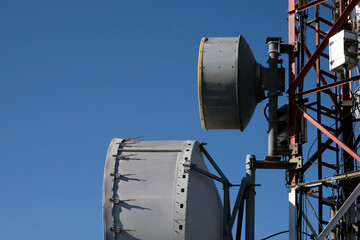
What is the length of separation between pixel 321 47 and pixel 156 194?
6638 millimetres

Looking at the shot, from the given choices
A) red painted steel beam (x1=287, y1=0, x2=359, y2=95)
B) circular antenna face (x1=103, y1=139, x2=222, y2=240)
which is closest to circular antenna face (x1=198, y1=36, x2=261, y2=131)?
red painted steel beam (x1=287, y1=0, x2=359, y2=95)

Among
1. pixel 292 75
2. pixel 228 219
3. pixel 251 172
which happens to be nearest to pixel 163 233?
pixel 228 219

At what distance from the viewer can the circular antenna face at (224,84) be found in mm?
20562

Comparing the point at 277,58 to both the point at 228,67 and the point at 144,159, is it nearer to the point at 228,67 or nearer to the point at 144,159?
the point at 228,67

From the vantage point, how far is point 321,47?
2097 cm

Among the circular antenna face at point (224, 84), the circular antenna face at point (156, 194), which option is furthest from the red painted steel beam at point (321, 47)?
the circular antenna face at point (156, 194)

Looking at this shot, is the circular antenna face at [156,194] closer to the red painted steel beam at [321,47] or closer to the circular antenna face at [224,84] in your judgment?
the circular antenna face at [224,84]

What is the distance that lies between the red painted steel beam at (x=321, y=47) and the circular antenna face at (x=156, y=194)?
4.18 metres

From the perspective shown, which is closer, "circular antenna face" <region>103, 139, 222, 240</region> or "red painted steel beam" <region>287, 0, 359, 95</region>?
"circular antenna face" <region>103, 139, 222, 240</region>

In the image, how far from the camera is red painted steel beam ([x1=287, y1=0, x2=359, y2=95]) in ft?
67.8

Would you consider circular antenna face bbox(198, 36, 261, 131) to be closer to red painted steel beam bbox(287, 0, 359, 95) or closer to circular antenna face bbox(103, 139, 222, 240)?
red painted steel beam bbox(287, 0, 359, 95)

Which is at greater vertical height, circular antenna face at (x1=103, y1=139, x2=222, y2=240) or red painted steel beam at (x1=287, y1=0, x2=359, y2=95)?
red painted steel beam at (x1=287, y1=0, x2=359, y2=95)

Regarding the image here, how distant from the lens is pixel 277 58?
21.8m

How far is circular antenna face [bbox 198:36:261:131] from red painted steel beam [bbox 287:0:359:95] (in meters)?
1.31
